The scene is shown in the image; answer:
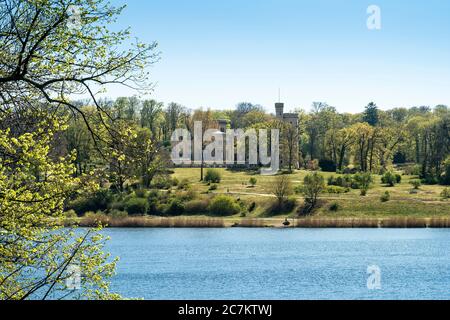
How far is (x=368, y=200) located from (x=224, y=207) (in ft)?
45.7

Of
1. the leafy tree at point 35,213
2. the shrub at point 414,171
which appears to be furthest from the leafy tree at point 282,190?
the leafy tree at point 35,213

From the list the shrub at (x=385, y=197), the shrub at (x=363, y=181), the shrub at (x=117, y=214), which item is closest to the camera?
the shrub at (x=117, y=214)

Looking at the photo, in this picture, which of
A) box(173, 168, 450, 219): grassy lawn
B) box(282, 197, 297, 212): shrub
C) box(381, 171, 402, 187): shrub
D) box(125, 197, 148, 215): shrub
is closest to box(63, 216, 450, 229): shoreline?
box(173, 168, 450, 219): grassy lawn

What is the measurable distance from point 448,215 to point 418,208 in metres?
2.93

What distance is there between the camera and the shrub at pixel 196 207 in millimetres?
70369

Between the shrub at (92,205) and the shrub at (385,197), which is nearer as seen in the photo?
the shrub at (92,205)

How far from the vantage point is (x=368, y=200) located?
6931 centimetres

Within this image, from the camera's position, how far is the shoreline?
62125 millimetres

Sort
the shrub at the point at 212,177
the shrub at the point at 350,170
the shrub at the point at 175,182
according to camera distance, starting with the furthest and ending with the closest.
Result: the shrub at the point at 350,170
the shrub at the point at 212,177
the shrub at the point at 175,182

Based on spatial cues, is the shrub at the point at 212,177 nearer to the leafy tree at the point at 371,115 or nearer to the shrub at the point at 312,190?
the shrub at the point at 312,190
